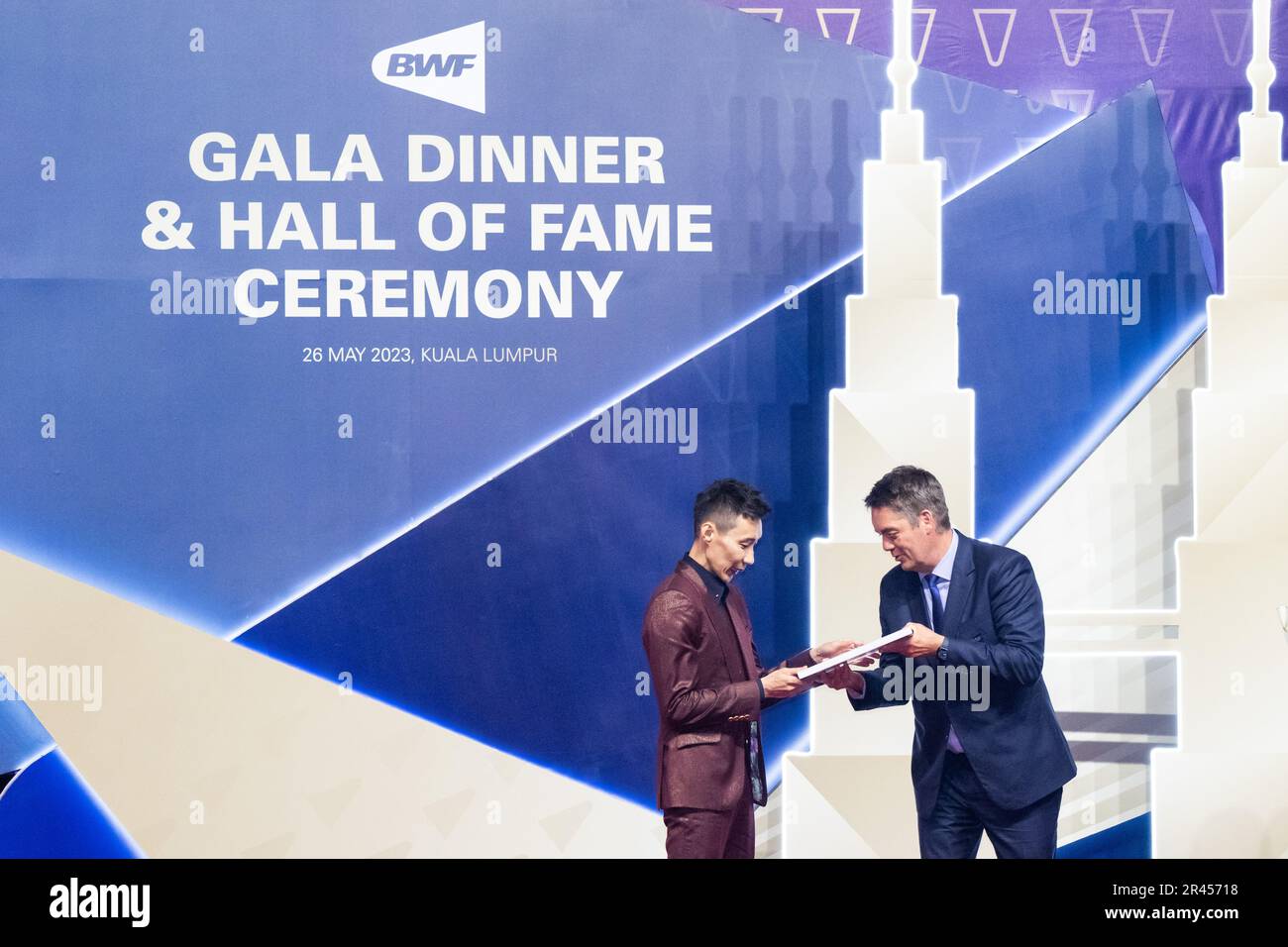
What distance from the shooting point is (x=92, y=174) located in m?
3.42

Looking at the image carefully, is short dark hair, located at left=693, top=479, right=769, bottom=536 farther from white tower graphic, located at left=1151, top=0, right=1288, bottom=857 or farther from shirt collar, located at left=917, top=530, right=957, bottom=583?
white tower graphic, located at left=1151, top=0, right=1288, bottom=857

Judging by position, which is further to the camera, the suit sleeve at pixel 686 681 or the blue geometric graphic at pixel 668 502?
the blue geometric graphic at pixel 668 502

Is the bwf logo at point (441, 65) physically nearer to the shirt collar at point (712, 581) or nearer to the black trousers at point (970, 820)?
the shirt collar at point (712, 581)

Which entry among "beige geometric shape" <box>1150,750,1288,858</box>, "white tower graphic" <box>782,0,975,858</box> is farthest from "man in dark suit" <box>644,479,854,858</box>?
"beige geometric shape" <box>1150,750,1288,858</box>

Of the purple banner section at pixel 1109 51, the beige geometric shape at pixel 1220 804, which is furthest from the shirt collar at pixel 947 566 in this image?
the purple banner section at pixel 1109 51


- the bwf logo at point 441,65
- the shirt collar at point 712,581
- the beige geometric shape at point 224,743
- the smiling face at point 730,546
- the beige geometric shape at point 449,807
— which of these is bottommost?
the beige geometric shape at point 449,807

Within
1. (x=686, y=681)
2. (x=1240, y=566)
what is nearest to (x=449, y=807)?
(x=686, y=681)

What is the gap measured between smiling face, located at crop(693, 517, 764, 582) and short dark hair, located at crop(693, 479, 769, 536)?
0.01 meters

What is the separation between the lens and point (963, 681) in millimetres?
3377

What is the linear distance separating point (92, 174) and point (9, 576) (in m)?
1.16

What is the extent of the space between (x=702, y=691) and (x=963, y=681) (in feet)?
2.40

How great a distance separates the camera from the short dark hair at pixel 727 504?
3.40m

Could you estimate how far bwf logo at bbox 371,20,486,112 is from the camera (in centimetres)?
343
